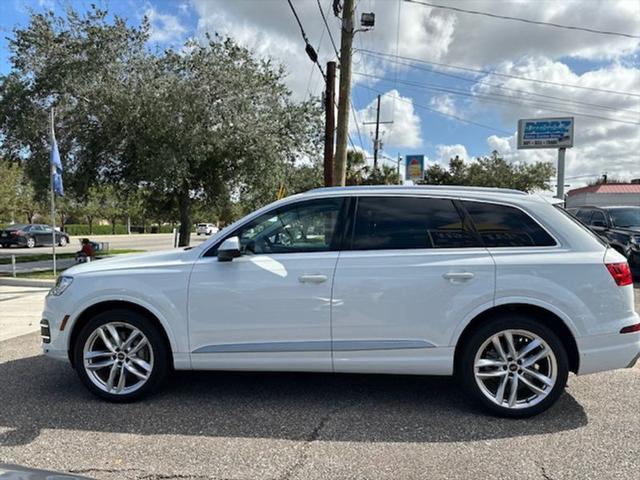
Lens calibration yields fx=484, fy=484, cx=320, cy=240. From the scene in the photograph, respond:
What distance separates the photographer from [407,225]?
13.1 feet

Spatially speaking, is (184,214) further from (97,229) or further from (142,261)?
(97,229)

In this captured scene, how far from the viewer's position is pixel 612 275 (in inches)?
147

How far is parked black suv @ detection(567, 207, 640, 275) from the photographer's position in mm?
11148

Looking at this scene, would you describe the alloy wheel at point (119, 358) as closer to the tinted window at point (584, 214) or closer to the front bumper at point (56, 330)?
the front bumper at point (56, 330)

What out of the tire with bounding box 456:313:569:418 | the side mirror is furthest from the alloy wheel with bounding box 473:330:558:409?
the side mirror

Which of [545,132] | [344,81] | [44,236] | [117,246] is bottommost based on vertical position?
[117,246]

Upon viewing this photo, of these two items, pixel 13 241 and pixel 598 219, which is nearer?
pixel 598 219

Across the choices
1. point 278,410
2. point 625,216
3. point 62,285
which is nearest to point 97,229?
point 625,216

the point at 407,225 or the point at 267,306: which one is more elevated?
the point at 407,225

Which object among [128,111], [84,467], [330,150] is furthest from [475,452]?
[128,111]

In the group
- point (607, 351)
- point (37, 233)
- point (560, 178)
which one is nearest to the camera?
point (607, 351)

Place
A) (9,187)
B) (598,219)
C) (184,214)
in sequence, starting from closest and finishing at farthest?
(598,219) → (184,214) → (9,187)

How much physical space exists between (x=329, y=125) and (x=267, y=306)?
9.38 m

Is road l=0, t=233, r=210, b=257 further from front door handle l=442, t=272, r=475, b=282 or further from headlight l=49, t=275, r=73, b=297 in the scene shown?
front door handle l=442, t=272, r=475, b=282
